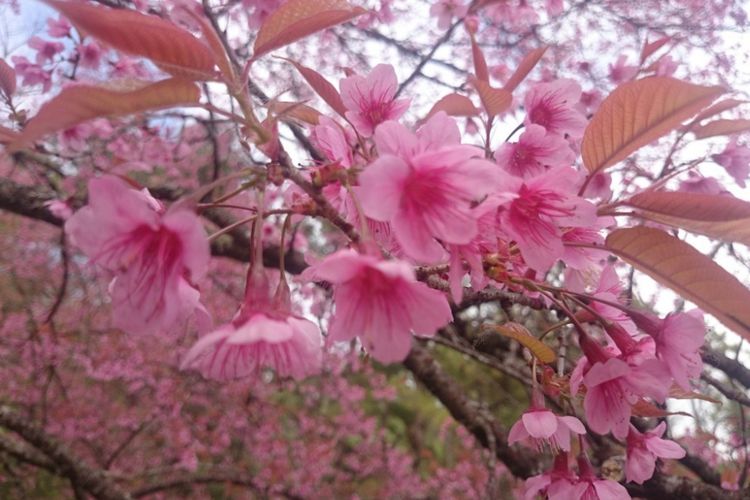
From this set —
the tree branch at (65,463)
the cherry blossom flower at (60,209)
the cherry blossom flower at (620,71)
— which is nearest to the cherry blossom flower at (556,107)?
the cherry blossom flower at (620,71)

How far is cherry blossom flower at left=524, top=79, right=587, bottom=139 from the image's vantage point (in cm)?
117

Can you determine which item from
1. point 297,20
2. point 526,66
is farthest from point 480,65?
point 297,20

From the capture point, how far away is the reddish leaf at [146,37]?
1.92 ft

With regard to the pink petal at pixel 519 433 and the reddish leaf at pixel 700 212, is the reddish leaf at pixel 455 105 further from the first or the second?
the pink petal at pixel 519 433

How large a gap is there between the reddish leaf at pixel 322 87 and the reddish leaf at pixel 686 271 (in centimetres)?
53

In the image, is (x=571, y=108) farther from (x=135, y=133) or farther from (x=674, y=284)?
(x=135, y=133)

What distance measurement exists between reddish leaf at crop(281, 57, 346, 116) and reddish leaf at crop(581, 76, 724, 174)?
44 cm

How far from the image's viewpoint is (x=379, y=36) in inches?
136

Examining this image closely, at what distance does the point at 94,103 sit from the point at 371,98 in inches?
22.4

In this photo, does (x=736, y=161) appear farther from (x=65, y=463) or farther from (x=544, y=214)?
(x=65, y=463)

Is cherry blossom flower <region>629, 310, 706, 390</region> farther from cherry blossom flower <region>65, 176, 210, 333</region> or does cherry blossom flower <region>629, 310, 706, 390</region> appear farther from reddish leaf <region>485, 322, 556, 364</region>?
cherry blossom flower <region>65, 176, 210, 333</region>

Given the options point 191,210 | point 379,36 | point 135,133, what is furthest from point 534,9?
point 191,210

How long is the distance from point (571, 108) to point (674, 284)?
22.3 inches

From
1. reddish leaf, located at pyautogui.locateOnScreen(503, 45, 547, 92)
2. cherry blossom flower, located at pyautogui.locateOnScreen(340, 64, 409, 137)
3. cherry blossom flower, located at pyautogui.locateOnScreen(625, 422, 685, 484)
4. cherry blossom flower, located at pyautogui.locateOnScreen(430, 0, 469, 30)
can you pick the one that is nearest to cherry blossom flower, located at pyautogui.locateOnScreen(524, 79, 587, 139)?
reddish leaf, located at pyautogui.locateOnScreen(503, 45, 547, 92)
